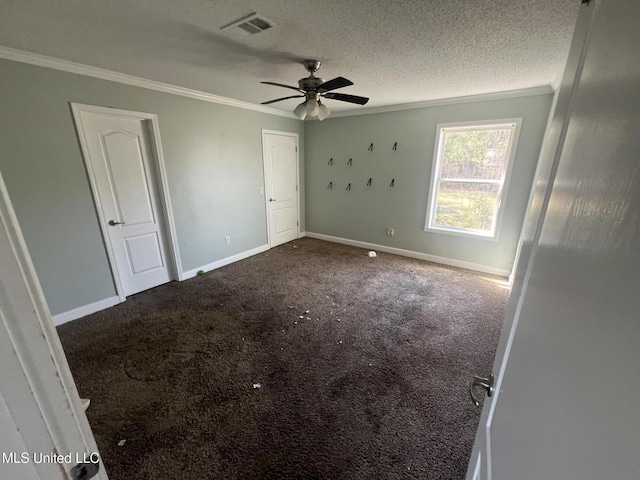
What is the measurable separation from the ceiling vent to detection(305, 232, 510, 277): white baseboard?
368 centimetres

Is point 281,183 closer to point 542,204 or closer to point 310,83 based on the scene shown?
point 310,83

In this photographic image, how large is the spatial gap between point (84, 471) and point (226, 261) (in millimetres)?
3737

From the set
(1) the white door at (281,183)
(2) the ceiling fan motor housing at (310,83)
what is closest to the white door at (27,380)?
(2) the ceiling fan motor housing at (310,83)

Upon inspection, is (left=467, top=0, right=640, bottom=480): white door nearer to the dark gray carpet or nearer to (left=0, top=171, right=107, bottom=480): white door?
(left=0, top=171, right=107, bottom=480): white door

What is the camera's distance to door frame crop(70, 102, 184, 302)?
2530 millimetres

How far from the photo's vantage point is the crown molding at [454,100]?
304 cm

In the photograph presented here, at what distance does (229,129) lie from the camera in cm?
380

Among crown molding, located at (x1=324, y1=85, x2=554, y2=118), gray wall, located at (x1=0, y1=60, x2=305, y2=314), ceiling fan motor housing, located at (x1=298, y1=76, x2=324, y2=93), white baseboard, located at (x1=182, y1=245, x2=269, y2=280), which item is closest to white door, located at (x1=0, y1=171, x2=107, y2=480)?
ceiling fan motor housing, located at (x1=298, y1=76, x2=324, y2=93)

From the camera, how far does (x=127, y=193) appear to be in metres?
2.95

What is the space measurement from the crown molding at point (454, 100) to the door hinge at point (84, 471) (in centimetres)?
448

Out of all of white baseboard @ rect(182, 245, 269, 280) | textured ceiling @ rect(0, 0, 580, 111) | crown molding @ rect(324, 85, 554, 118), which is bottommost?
white baseboard @ rect(182, 245, 269, 280)

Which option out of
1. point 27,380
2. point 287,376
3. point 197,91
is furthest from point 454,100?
point 27,380

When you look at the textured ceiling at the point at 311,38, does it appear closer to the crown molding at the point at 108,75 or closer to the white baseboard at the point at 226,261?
the crown molding at the point at 108,75

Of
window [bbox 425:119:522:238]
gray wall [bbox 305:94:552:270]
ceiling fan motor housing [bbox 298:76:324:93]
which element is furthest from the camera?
window [bbox 425:119:522:238]
